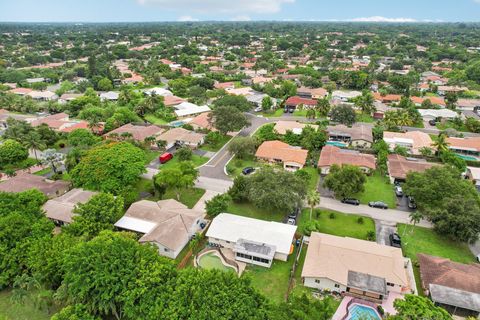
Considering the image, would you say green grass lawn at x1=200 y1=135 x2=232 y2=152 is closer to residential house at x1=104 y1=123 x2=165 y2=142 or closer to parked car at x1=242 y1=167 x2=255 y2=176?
Result: residential house at x1=104 y1=123 x2=165 y2=142

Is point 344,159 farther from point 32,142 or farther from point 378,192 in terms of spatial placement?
point 32,142

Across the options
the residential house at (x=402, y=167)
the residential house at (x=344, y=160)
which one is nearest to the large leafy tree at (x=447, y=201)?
the residential house at (x=402, y=167)

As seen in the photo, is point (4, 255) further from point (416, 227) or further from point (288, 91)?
point (288, 91)

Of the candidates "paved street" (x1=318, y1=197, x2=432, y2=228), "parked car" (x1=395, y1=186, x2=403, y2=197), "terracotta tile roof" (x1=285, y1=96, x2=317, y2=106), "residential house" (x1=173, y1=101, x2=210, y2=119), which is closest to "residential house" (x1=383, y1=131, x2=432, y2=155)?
"parked car" (x1=395, y1=186, x2=403, y2=197)

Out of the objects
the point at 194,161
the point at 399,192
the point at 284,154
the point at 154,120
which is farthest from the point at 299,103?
the point at 399,192

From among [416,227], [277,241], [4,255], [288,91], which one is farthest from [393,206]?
[288,91]

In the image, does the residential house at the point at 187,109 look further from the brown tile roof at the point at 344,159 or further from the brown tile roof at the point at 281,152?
the brown tile roof at the point at 344,159
